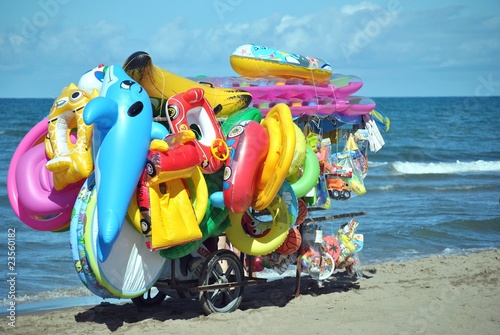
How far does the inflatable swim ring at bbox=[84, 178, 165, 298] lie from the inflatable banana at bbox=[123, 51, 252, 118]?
1097 mm

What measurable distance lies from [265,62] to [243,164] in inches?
69.8

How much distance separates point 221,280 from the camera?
809 centimetres

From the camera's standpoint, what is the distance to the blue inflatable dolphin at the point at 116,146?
673cm

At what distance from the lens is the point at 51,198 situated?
7484 millimetres

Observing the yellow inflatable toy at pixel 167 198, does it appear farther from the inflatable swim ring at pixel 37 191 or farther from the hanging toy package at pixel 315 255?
the hanging toy package at pixel 315 255

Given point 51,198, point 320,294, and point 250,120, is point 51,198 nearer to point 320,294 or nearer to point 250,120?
point 250,120

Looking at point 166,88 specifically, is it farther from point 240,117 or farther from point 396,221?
point 396,221

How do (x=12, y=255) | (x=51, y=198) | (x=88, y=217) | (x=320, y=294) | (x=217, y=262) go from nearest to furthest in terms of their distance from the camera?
(x=88, y=217), (x=51, y=198), (x=217, y=262), (x=320, y=294), (x=12, y=255)

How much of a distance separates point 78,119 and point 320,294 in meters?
3.58

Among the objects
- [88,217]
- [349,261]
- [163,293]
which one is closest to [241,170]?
[88,217]

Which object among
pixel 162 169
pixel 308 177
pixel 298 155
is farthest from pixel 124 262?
pixel 308 177

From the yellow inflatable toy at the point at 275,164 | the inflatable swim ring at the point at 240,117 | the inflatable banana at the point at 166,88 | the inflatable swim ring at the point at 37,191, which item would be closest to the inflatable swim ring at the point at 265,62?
the inflatable banana at the point at 166,88

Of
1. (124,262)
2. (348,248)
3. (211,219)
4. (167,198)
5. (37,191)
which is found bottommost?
(348,248)

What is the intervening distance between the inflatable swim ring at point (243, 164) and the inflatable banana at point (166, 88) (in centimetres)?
58
